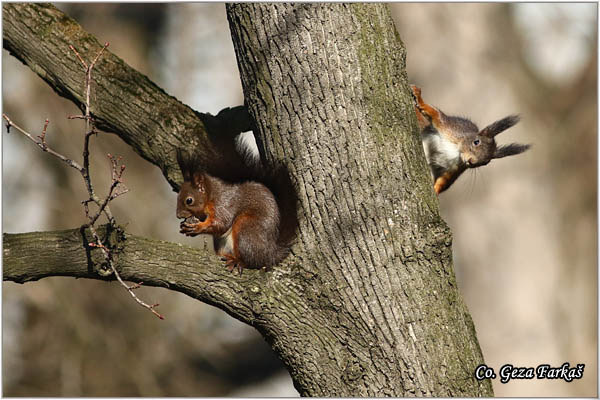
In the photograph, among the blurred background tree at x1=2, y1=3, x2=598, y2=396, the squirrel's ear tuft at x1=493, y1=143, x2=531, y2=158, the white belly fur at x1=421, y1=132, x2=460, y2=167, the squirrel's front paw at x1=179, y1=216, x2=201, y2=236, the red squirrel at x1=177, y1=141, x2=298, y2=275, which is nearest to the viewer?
the red squirrel at x1=177, y1=141, x2=298, y2=275

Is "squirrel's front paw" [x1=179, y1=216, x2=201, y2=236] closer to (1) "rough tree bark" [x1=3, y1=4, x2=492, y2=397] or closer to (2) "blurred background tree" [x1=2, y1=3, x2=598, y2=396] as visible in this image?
(1) "rough tree bark" [x1=3, y1=4, x2=492, y2=397]

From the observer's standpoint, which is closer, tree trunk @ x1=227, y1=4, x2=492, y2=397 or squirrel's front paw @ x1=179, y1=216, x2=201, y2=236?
tree trunk @ x1=227, y1=4, x2=492, y2=397

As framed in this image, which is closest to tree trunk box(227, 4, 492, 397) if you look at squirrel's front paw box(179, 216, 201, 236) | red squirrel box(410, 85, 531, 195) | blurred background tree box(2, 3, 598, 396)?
squirrel's front paw box(179, 216, 201, 236)

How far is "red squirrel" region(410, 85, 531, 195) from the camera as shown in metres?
3.08

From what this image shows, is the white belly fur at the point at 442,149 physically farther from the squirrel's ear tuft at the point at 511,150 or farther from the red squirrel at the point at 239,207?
the red squirrel at the point at 239,207

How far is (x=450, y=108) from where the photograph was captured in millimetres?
6000

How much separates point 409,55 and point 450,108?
64cm

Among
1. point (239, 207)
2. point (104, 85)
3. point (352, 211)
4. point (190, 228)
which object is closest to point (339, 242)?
point (352, 211)

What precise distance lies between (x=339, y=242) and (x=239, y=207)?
1.78 ft

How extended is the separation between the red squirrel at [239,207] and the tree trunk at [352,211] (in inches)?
4.9

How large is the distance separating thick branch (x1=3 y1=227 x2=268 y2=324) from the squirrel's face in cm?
138

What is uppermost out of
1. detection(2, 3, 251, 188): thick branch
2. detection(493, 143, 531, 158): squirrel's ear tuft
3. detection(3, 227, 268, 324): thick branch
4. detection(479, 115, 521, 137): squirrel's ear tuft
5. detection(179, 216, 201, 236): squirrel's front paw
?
detection(479, 115, 521, 137): squirrel's ear tuft

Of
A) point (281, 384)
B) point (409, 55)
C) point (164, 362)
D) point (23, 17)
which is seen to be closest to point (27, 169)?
point (164, 362)

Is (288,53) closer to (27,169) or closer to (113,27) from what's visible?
(27,169)
